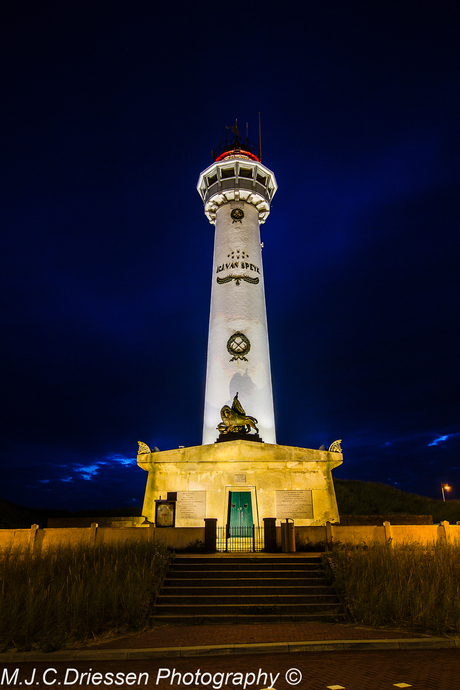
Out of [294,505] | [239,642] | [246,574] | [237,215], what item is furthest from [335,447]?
[237,215]

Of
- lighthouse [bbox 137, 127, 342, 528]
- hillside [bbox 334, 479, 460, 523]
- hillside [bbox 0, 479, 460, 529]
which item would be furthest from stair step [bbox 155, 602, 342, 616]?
hillside [bbox 334, 479, 460, 523]

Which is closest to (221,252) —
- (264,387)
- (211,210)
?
(211,210)

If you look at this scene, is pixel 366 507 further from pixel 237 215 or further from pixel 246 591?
pixel 246 591

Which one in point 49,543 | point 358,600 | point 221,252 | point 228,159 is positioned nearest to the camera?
point 358,600

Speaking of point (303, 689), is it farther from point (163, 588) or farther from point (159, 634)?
point (163, 588)

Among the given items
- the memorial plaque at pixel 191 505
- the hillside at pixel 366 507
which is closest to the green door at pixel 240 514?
the memorial plaque at pixel 191 505

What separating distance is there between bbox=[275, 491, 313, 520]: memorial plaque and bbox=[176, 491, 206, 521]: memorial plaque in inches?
153

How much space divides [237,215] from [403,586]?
30.0 meters

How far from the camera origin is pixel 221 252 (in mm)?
34938

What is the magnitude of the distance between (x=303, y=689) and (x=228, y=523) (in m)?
16.5

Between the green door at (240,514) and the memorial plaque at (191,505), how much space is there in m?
1.47

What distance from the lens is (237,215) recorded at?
3600 centimetres

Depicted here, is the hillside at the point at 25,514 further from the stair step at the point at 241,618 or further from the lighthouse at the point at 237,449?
the stair step at the point at 241,618

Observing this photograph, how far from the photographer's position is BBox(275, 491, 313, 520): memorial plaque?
74.5 feet
